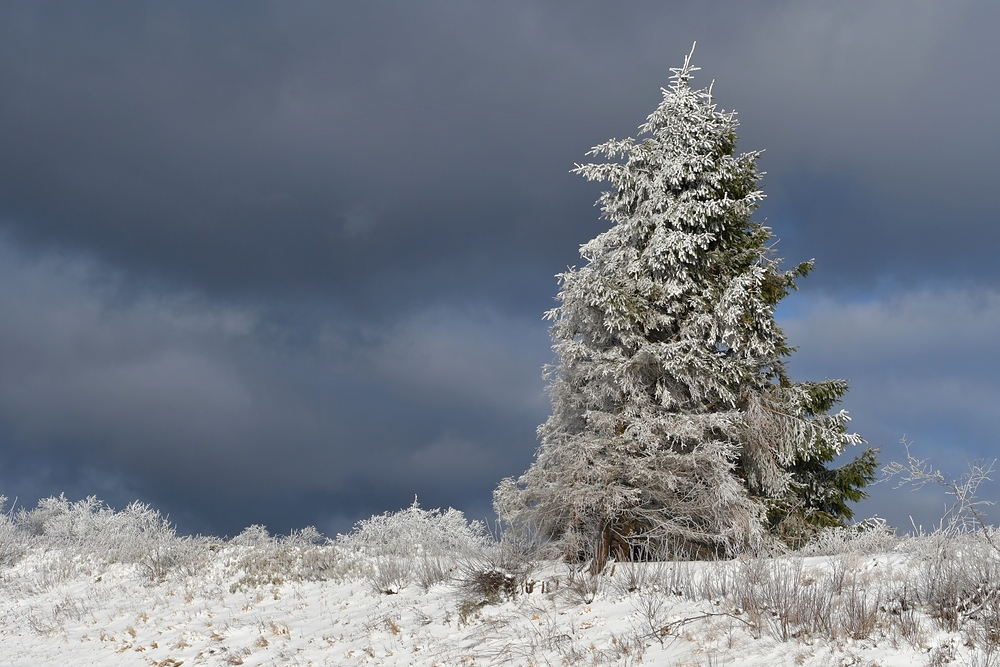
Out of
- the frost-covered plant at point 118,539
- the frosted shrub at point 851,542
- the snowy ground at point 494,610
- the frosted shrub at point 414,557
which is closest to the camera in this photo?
the snowy ground at point 494,610

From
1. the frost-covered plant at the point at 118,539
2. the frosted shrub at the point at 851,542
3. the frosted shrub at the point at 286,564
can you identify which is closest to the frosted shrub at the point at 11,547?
the frost-covered plant at the point at 118,539

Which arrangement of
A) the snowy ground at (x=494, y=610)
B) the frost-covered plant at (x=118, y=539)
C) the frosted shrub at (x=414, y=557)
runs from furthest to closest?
the frost-covered plant at (x=118, y=539)
the frosted shrub at (x=414, y=557)
the snowy ground at (x=494, y=610)

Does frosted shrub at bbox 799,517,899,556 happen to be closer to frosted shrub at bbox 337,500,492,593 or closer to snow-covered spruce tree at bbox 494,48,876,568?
snow-covered spruce tree at bbox 494,48,876,568

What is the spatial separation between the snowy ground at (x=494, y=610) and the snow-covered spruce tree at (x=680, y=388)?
5.86ft

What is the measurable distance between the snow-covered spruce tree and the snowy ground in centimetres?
179

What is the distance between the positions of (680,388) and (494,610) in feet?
19.9

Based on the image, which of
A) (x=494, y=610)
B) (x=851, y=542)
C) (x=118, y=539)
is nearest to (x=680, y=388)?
(x=851, y=542)

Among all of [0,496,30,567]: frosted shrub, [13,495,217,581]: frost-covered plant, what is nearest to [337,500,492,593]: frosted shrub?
[13,495,217,581]: frost-covered plant

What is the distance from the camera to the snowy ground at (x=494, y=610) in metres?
6.61

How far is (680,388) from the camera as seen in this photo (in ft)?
45.1

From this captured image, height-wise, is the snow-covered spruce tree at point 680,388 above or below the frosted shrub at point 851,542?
above

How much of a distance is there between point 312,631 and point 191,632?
2.27 m

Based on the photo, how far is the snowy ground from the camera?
6.61m

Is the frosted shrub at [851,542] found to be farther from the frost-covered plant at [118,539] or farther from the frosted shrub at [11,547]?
the frosted shrub at [11,547]
